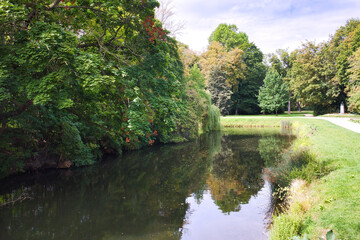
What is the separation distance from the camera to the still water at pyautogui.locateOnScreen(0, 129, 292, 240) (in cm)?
623

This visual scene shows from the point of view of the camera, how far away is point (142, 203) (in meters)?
8.05

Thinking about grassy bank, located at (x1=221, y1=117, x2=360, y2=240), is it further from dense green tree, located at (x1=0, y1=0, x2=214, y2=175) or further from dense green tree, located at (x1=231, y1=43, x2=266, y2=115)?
dense green tree, located at (x1=231, y1=43, x2=266, y2=115)

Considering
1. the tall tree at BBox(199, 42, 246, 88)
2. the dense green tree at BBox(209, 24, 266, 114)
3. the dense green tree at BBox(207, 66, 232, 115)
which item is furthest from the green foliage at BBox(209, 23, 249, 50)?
the dense green tree at BBox(207, 66, 232, 115)

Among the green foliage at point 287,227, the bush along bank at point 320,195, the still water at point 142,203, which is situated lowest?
the still water at point 142,203

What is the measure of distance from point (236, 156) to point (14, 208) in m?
11.2

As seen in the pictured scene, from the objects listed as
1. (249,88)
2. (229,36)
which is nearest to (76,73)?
(249,88)

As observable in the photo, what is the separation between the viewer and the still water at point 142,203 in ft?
20.5

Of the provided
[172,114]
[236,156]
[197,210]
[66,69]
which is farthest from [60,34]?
[236,156]

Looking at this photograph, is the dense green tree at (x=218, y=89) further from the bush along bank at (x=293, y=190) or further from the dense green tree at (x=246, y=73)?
the bush along bank at (x=293, y=190)

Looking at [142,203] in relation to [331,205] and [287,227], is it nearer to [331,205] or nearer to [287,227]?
[287,227]

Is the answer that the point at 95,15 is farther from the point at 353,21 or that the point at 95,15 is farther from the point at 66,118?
the point at 353,21

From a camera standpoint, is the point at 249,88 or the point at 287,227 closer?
the point at 287,227

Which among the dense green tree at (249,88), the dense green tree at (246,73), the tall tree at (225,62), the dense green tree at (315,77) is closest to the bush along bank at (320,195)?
the dense green tree at (315,77)

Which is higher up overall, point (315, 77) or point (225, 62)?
point (225, 62)
